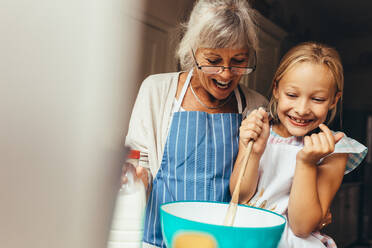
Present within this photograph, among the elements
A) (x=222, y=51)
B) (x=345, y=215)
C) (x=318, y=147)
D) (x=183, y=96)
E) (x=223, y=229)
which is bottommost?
(x=345, y=215)

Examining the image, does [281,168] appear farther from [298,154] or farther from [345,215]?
[345,215]

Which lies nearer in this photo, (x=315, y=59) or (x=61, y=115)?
(x=61, y=115)

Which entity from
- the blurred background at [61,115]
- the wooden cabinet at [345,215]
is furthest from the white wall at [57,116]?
the wooden cabinet at [345,215]

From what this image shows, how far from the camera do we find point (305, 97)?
0.73m

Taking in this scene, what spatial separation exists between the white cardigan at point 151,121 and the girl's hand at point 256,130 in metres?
0.20

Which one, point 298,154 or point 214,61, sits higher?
point 214,61

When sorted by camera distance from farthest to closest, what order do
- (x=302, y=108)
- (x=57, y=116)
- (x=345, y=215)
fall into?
(x=345, y=215) → (x=302, y=108) → (x=57, y=116)

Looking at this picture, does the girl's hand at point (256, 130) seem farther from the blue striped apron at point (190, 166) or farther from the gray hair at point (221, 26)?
the gray hair at point (221, 26)

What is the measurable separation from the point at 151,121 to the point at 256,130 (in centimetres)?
26

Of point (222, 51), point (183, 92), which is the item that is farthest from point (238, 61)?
point (183, 92)

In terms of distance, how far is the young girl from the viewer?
0.65 meters

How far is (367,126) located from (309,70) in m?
3.17

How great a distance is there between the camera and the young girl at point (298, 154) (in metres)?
0.65

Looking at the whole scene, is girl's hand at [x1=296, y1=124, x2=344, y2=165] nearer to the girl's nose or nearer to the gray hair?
the girl's nose
